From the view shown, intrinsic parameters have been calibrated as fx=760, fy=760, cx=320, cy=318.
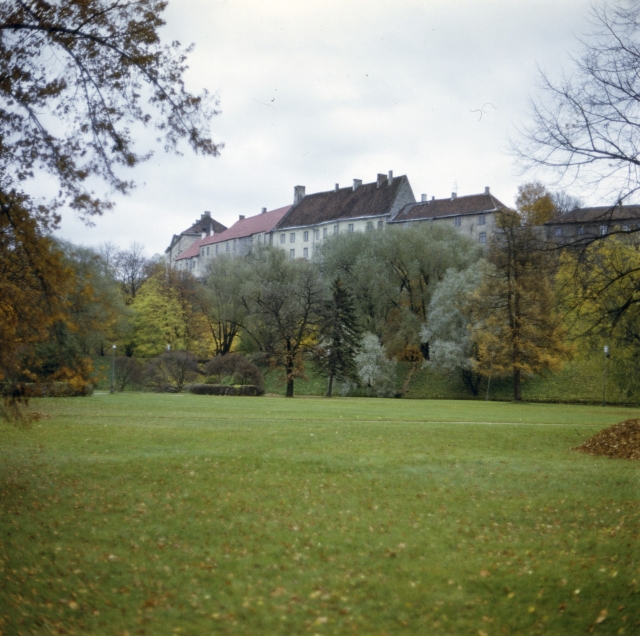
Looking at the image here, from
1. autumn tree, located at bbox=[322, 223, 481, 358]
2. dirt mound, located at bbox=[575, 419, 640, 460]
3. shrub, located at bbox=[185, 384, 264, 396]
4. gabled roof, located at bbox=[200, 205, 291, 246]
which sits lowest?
shrub, located at bbox=[185, 384, 264, 396]

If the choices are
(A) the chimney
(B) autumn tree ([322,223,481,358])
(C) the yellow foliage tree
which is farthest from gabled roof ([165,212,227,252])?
(C) the yellow foliage tree

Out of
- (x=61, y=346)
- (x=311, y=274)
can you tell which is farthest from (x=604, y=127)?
(x=311, y=274)

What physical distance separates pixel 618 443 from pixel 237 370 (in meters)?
36.4

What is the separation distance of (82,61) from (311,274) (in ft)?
150

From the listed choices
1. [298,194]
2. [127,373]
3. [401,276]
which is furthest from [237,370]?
[298,194]

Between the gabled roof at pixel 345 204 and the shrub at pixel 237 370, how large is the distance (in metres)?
39.6

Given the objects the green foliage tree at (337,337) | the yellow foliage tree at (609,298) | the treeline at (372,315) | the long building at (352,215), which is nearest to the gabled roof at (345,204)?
the long building at (352,215)

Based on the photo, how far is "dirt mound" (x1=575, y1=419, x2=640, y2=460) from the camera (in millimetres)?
18109

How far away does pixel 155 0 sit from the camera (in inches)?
452

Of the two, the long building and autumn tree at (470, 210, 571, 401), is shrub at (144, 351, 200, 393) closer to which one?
autumn tree at (470, 210, 571, 401)

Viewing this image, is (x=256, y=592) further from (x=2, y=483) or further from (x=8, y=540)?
(x=2, y=483)

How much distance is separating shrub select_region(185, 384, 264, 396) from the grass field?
31.8 meters

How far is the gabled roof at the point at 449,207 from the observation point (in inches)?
A: 3167

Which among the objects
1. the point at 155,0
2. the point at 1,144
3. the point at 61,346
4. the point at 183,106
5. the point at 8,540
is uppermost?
the point at 155,0
